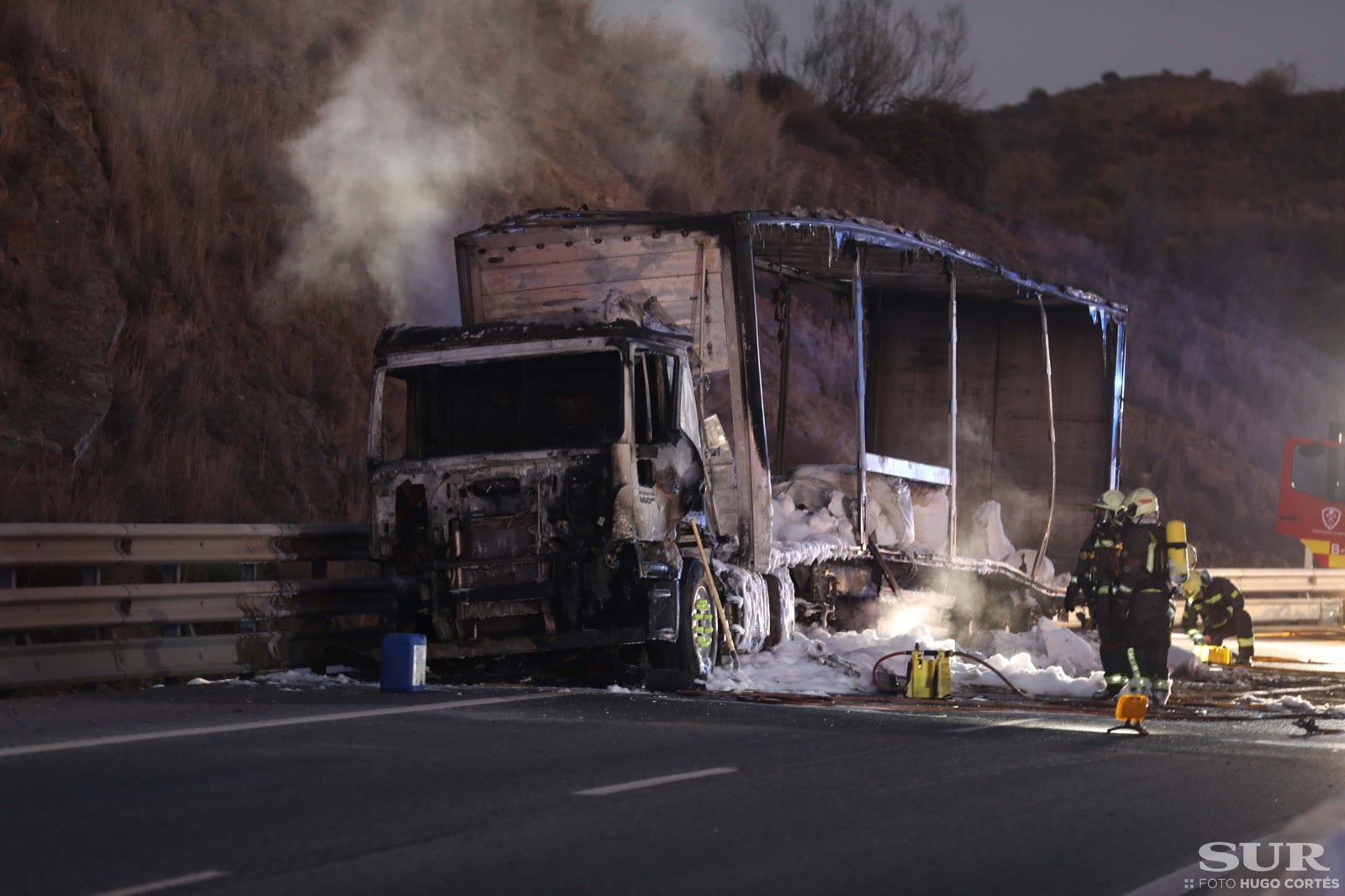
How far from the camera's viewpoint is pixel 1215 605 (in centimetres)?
1773

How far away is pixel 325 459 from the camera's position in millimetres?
18375

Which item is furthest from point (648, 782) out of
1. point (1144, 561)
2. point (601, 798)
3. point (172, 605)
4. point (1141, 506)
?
point (1141, 506)

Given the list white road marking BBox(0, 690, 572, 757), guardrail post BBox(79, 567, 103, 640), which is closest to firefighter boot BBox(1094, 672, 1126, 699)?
white road marking BBox(0, 690, 572, 757)

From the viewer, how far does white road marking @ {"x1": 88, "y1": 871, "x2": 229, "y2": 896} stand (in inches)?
209

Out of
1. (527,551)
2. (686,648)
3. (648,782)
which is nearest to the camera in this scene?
(648,782)

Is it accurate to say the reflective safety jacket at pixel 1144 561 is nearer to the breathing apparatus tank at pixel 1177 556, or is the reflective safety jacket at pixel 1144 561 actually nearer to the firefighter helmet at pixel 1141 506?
the breathing apparatus tank at pixel 1177 556

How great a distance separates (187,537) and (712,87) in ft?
78.9

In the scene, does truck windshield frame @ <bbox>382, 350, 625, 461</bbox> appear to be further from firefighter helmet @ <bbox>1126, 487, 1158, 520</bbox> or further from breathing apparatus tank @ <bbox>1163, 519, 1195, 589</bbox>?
breathing apparatus tank @ <bbox>1163, 519, 1195, 589</bbox>

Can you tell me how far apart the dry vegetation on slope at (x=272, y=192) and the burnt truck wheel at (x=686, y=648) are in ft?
16.6

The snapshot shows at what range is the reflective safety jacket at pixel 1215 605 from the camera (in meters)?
17.6

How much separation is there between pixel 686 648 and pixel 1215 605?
24.5 ft

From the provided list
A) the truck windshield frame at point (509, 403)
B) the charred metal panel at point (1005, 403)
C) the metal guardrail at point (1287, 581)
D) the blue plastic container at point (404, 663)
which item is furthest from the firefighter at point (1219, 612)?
the blue plastic container at point (404, 663)

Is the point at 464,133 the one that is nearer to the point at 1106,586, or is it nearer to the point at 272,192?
the point at 272,192

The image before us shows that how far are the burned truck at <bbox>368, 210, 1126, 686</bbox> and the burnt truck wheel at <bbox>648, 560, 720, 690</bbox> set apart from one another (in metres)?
0.02
